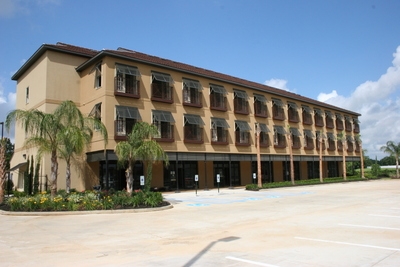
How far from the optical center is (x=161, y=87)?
30203 millimetres

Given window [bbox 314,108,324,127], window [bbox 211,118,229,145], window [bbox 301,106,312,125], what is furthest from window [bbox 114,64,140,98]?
window [bbox 314,108,324,127]

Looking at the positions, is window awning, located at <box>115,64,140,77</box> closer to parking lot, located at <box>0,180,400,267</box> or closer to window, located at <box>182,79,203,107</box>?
window, located at <box>182,79,203,107</box>

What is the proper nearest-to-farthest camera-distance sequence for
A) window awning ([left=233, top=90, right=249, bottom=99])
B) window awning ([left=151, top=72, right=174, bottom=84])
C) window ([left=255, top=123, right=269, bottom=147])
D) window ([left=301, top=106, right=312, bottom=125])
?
1. window awning ([left=151, top=72, right=174, bottom=84])
2. window awning ([left=233, top=90, right=249, bottom=99])
3. window ([left=255, top=123, right=269, bottom=147])
4. window ([left=301, top=106, right=312, bottom=125])

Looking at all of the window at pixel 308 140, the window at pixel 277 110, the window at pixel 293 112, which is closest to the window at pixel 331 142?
the window at pixel 308 140

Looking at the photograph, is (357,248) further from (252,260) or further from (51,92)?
(51,92)

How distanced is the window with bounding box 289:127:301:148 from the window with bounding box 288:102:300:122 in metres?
1.24

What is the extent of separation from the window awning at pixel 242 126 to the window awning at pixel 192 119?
5.06 metres

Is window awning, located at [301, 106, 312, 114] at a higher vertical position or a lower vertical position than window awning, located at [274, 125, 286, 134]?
higher

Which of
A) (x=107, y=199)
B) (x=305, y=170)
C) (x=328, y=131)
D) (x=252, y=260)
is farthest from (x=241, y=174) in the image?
(x=252, y=260)

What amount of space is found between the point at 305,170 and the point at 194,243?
4197 centimetres

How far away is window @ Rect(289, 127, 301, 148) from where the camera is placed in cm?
4266

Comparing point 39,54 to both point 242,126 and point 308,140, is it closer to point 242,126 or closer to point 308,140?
point 242,126

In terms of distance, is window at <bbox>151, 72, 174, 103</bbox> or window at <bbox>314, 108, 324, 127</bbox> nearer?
window at <bbox>151, 72, 174, 103</bbox>

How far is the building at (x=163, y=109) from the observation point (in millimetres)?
27250
